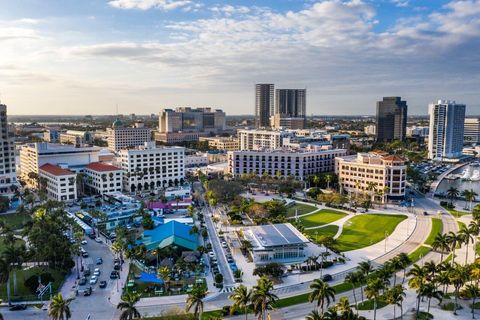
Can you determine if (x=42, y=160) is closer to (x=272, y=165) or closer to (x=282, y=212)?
(x=272, y=165)

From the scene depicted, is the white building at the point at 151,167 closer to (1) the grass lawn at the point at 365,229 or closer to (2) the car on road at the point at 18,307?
(1) the grass lawn at the point at 365,229

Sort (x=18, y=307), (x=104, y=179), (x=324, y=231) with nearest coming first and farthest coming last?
(x=18, y=307) → (x=324, y=231) → (x=104, y=179)

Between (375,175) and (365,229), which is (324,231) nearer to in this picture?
(365,229)

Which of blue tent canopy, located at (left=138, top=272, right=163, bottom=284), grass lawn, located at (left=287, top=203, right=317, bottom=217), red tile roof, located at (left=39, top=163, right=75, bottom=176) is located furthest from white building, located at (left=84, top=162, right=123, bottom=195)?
blue tent canopy, located at (left=138, top=272, right=163, bottom=284)

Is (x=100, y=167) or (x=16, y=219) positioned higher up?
(x=100, y=167)

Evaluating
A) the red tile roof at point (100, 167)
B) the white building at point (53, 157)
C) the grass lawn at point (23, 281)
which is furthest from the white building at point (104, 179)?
the grass lawn at point (23, 281)

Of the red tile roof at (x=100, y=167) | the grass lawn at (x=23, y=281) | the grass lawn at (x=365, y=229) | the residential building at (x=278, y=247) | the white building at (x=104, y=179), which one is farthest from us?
the red tile roof at (x=100, y=167)

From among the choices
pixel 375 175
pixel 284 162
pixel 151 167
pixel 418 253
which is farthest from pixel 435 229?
pixel 151 167
